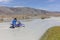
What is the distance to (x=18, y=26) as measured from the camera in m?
25.2

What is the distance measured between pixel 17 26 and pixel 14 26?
4.07 ft

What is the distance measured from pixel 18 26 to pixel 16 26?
34 cm

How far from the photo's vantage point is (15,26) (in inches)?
964

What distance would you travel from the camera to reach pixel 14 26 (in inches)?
940

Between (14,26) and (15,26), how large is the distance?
24.2 inches

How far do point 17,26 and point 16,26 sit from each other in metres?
0.19

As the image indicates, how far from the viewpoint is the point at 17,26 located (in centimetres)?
2508

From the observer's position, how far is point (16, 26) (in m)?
24.9

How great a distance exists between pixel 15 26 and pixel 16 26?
1.52ft

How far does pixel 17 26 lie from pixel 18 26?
6.3 inches
